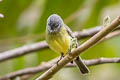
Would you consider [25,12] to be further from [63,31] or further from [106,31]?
[106,31]

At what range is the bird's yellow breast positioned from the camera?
96.0 inches

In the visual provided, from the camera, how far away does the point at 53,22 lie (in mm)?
2453

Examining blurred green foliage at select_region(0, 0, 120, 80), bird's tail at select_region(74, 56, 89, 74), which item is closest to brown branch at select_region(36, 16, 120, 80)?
bird's tail at select_region(74, 56, 89, 74)

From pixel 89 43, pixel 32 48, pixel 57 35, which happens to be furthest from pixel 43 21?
pixel 89 43

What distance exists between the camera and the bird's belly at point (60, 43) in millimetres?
2434

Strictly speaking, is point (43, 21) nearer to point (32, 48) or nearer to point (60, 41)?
point (32, 48)

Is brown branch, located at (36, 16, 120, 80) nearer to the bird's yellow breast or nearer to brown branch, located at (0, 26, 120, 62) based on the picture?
the bird's yellow breast

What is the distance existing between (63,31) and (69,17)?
84 cm

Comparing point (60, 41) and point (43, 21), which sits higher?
point (43, 21)

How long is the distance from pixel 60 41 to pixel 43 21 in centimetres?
71

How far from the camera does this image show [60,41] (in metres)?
2.47

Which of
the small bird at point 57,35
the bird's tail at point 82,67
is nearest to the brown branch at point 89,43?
the small bird at point 57,35

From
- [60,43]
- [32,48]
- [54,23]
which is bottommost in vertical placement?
[60,43]

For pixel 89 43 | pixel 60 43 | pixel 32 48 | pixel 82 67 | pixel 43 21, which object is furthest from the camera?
pixel 43 21
